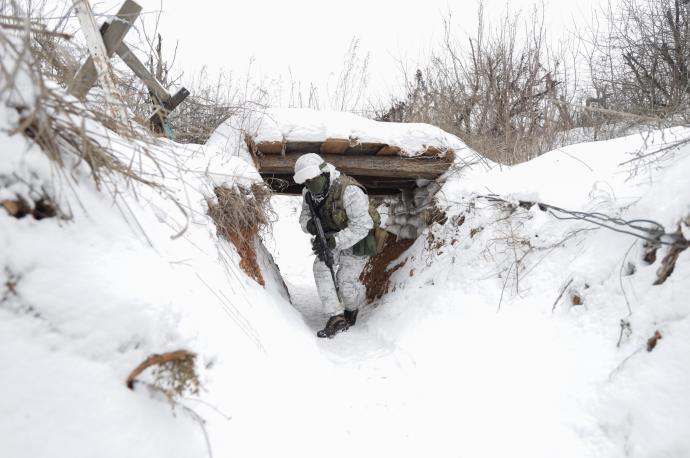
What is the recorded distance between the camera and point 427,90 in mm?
6652

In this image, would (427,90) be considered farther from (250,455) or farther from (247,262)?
(250,455)

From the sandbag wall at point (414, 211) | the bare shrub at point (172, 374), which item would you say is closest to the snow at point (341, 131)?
the sandbag wall at point (414, 211)

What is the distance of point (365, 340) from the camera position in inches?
131

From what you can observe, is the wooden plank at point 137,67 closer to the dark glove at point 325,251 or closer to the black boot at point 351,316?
the dark glove at point 325,251

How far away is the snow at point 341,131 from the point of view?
3.70 m

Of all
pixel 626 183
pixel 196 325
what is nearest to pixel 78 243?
pixel 196 325

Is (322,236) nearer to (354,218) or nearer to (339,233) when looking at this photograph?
(339,233)

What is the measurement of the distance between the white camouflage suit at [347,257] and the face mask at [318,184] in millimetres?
89

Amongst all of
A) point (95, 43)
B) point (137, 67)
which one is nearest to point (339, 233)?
point (137, 67)

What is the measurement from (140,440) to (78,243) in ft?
1.77

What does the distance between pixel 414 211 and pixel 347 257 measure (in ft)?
3.14

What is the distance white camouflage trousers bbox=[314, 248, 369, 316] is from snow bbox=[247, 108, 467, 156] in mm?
1159

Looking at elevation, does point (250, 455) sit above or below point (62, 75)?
below

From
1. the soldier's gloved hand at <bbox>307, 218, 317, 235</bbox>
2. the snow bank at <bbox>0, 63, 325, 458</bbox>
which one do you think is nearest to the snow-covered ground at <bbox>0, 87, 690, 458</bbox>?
the snow bank at <bbox>0, 63, 325, 458</bbox>
